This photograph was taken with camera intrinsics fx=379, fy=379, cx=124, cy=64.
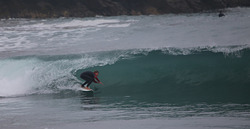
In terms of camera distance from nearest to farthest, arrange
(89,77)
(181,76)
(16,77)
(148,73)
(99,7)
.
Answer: (89,77), (181,76), (148,73), (16,77), (99,7)

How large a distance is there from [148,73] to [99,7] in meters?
54.2

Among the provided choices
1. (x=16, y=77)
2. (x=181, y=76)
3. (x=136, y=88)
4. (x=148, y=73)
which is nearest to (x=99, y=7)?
(x=16, y=77)

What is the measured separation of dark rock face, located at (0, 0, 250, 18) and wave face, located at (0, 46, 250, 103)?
47050 millimetres

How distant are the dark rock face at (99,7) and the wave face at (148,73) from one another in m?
47.0

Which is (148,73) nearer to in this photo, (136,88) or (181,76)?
(181,76)

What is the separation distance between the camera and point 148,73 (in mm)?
13055

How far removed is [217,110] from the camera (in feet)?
24.9

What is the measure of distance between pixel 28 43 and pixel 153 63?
1169cm

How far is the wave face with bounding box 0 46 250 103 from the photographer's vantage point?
34.0ft

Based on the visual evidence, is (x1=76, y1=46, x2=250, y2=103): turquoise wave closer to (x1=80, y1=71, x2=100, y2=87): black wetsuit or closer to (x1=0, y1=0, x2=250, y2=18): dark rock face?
(x1=80, y1=71, x2=100, y2=87): black wetsuit

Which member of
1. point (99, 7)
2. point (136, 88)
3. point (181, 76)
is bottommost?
point (136, 88)

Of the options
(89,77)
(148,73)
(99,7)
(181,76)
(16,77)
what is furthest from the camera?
(99,7)

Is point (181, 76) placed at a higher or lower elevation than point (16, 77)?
lower

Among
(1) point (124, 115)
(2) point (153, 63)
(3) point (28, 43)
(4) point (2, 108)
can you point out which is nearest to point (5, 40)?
(3) point (28, 43)
